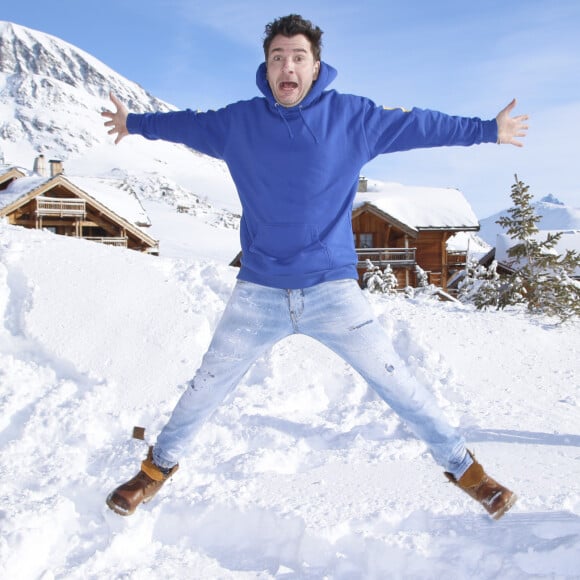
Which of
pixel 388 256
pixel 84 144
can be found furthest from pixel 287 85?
pixel 84 144

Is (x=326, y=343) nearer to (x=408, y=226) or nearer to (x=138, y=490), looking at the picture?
(x=138, y=490)

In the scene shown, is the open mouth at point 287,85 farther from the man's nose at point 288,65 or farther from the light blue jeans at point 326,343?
the light blue jeans at point 326,343

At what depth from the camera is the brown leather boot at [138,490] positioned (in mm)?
2994

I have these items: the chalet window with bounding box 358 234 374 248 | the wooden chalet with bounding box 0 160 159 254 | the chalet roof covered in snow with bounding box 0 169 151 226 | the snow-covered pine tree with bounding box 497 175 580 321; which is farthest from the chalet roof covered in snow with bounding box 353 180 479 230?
the snow-covered pine tree with bounding box 497 175 580 321

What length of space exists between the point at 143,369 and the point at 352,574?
10.1 feet

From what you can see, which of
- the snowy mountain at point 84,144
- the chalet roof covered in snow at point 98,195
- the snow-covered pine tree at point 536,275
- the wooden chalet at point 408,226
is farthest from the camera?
the snowy mountain at point 84,144

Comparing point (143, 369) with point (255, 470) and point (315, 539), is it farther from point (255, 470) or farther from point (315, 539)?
point (315, 539)

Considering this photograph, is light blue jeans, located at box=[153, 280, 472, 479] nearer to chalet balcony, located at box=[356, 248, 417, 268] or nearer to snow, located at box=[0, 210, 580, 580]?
snow, located at box=[0, 210, 580, 580]

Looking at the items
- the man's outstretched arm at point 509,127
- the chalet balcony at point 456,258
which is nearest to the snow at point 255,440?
the man's outstretched arm at point 509,127

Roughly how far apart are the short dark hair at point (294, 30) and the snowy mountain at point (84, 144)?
65.3 metres

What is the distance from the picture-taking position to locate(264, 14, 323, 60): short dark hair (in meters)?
2.78

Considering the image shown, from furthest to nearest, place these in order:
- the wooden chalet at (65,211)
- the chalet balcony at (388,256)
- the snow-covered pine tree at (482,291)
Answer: the wooden chalet at (65,211) < the chalet balcony at (388,256) < the snow-covered pine tree at (482,291)

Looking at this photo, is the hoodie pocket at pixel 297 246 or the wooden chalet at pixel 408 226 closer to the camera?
the hoodie pocket at pixel 297 246

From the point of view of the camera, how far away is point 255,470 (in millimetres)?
4020
